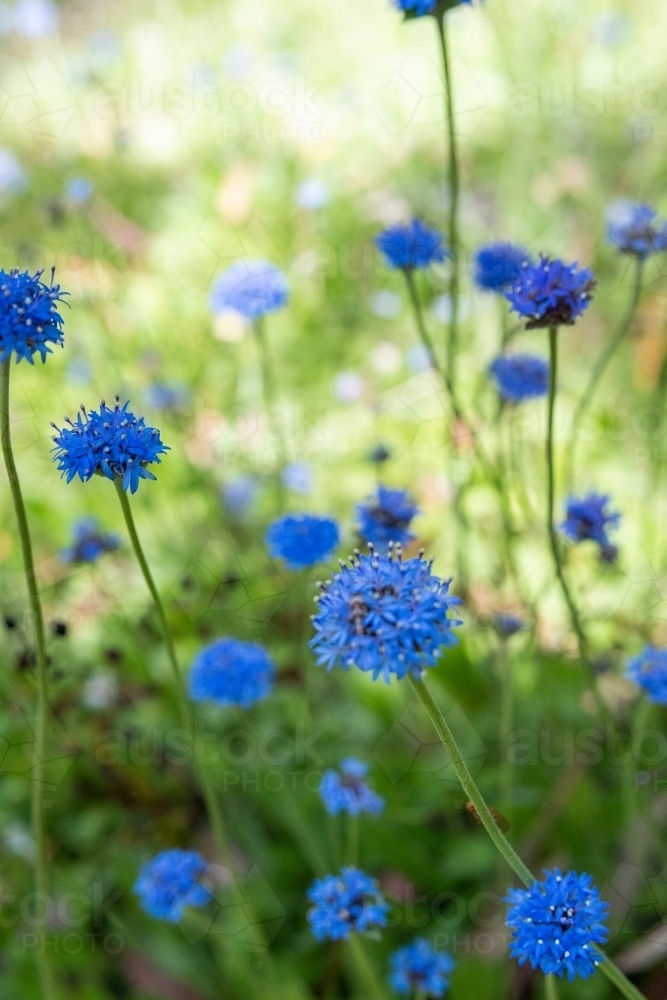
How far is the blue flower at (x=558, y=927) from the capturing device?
868 millimetres

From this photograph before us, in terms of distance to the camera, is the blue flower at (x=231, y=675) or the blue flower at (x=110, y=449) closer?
the blue flower at (x=110, y=449)

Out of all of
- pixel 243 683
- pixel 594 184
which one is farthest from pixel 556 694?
pixel 594 184

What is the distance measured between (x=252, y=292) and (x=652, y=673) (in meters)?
1.15

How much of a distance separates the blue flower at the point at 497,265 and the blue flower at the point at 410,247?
11cm

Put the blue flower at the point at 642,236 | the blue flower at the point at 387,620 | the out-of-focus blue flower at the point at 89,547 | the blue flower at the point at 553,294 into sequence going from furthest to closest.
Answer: the out-of-focus blue flower at the point at 89,547 → the blue flower at the point at 642,236 → the blue flower at the point at 553,294 → the blue flower at the point at 387,620

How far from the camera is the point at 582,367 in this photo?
10.1 ft

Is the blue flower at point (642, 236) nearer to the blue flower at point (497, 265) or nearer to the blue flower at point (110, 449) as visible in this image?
the blue flower at point (497, 265)

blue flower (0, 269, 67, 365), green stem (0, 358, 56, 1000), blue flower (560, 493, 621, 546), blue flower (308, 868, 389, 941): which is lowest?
blue flower (308, 868, 389, 941)

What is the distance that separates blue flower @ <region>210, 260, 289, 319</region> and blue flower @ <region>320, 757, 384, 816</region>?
1.00 metres

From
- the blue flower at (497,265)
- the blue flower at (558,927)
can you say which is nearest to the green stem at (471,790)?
the blue flower at (558,927)

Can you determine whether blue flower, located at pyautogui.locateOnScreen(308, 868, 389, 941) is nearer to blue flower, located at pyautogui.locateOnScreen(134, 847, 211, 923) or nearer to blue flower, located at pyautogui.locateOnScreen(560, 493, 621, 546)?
blue flower, located at pyautogui.locateOnScreen(134, 847, 211, 923)

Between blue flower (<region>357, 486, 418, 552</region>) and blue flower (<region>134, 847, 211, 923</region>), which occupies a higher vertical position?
blue flower (<region>357, 486, 418, 552</region>)

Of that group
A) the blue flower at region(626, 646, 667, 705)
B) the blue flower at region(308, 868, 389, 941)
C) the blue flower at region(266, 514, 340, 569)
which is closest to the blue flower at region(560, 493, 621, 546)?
the blue flower at region(626, 646, 667, 705)

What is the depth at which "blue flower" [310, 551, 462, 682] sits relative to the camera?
750 millimetres
